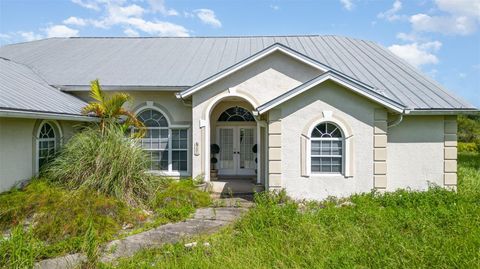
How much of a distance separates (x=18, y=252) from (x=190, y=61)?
34.2 ft

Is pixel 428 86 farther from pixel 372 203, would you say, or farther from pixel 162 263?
pixel 162 263

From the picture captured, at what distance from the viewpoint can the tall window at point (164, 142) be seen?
40.3 ft

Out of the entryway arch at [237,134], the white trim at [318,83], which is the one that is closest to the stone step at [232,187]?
the entryway arch at [237,134]

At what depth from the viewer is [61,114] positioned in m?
9.66

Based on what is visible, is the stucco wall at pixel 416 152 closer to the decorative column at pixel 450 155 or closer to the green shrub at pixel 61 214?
the decorative column at pixel 450 155

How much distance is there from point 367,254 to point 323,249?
0.72 meters

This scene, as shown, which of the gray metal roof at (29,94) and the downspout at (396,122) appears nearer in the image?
the gray metal roof at (29,94)

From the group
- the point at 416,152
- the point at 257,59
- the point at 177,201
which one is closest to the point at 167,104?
the point at 257,59

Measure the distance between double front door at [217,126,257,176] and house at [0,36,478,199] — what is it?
0.04 metres

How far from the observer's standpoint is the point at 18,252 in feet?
18.1

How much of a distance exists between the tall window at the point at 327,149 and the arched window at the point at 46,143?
8716mm

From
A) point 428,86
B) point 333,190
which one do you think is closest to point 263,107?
point 333,190

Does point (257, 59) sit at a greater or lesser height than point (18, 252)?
greater

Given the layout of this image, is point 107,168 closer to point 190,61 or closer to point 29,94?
point 29,94
